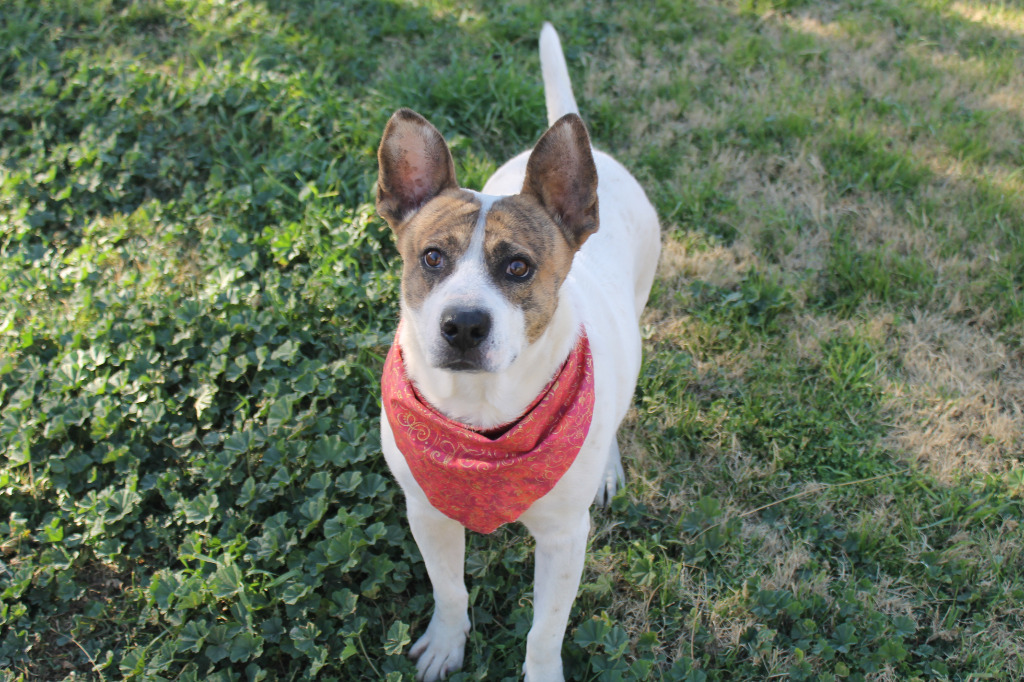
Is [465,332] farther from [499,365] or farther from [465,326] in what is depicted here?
[499,365]

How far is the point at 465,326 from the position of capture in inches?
86.4

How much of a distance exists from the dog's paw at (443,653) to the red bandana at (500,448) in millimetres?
676

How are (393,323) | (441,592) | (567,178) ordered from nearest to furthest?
1. (567,178)
2. (441,592)
3. (393,323)

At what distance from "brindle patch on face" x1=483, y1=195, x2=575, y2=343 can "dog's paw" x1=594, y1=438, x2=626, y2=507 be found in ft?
4.32

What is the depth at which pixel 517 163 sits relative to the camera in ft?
11.2

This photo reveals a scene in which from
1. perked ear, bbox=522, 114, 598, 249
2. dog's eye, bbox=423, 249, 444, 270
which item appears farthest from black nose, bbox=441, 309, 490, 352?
perked ear, bbox=522, 114, 598, 249

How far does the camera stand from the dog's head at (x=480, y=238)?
224 centimetres

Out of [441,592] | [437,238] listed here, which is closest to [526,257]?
[437,238]

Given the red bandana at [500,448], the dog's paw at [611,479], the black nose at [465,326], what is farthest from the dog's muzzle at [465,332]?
the dog's paw at [611,479]

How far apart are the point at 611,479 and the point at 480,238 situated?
1629mm

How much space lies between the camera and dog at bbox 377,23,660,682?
2367 mm

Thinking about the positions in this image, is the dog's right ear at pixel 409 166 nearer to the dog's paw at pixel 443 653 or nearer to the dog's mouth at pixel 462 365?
the dog's mouth at pixel 462 365

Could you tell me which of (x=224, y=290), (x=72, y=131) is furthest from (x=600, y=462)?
(x=72, y=131)

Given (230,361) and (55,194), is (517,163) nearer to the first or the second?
(230,361)
